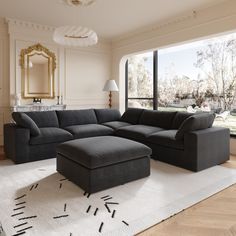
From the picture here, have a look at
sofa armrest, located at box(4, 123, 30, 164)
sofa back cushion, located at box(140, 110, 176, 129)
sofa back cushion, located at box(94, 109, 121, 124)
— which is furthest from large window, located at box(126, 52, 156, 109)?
sofa armrest, located at box(4, 123, 30, 164)

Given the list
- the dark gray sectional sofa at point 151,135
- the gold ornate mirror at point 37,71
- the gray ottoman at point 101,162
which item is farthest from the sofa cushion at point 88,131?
the gold ornate mirror at point 37,71

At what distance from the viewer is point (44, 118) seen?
4535 mm

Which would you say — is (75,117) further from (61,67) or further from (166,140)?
(166,140)

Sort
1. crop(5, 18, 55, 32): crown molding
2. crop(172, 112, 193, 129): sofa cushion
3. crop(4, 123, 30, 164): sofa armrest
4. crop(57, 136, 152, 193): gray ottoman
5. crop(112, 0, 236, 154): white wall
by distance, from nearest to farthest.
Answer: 1. crop(57, 136, 152, 193): gray ottoman
2. crop(4, 123, 30, 164): sofa armrest
3. crop(112, 0, 236, 154): white wall
4. crop(172, 112, 193, 129): sofa cushion
5. crop(5, 18, 55, 32): crown molding

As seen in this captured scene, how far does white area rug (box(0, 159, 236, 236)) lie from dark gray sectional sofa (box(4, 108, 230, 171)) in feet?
0.93

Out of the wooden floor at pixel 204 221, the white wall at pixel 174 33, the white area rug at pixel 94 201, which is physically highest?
the white wall at pixel 174 33

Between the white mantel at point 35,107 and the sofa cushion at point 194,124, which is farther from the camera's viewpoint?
the white mantel at point 35,107

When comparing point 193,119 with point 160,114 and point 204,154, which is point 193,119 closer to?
point 204,154

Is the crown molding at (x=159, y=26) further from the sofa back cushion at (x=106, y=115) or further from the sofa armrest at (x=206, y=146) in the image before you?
the sofa armrest at (x=206, y=146)

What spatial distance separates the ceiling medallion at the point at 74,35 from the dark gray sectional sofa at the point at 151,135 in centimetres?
137

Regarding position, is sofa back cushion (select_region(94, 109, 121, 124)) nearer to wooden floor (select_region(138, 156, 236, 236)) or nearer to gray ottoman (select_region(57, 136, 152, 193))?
gray ottoman (select_region(57, 136, 152, 193))

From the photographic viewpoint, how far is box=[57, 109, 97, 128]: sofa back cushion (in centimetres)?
477

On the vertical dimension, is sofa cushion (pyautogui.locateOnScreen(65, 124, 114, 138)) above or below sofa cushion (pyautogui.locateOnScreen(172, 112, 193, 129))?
below

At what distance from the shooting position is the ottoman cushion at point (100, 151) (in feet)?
8.52
